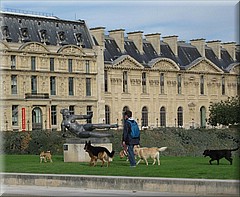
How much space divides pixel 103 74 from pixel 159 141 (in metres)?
29.6

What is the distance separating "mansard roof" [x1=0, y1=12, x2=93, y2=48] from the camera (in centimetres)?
7419

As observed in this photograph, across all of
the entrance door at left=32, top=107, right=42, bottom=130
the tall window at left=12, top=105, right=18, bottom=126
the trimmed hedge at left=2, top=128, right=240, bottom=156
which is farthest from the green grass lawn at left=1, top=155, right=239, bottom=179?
the entrance door at left=32, top=107, right=42, bottom=130

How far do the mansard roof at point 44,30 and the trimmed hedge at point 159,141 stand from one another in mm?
21954

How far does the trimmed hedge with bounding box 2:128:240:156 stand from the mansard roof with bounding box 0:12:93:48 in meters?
22.0

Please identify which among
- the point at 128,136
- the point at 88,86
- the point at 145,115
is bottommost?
the point at 128,136

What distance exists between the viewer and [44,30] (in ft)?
254

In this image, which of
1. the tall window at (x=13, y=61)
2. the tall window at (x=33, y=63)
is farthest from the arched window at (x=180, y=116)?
the tall window at (x=13, y=61)

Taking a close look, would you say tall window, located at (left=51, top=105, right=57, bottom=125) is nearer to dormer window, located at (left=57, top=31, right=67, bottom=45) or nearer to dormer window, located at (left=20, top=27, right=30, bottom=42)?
dormer window, located at (left=57, top=31, right=67, bottom=45)

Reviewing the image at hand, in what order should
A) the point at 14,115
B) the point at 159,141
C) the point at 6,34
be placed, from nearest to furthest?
the point at 159,141 → the point at 6,34 → the point at 14,115

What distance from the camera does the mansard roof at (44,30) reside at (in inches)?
2921

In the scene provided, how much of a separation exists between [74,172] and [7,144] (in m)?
24.3

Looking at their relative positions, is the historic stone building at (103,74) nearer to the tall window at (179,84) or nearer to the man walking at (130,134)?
the tall window at (179,84)

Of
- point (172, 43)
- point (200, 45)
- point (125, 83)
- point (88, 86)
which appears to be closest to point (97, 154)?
point (88, 86)

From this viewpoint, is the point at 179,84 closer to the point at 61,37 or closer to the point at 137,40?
the point at 137,40
